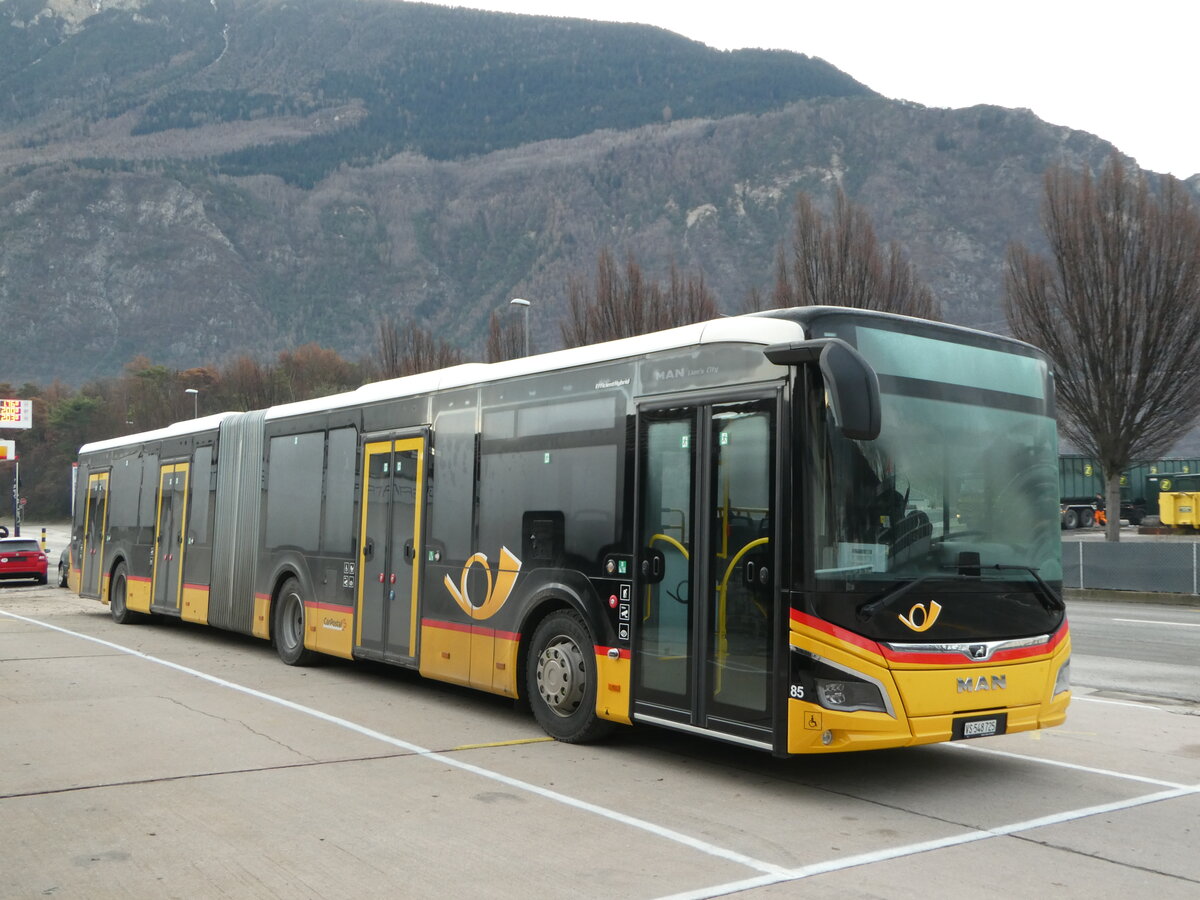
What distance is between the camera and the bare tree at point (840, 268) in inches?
1385

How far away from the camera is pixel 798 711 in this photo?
6969 mm

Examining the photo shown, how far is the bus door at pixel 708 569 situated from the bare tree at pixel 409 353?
47153 millimetres

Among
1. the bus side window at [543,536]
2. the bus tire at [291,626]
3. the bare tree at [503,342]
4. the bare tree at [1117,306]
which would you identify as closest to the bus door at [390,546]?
the bus tire at [291,626]

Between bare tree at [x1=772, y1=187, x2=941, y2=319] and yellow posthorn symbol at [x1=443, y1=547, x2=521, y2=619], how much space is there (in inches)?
1019

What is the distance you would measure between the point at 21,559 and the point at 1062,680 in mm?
29185

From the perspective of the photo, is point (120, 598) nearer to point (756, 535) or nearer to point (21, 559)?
point (21, 559)

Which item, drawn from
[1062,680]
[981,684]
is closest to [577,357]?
[981,684]

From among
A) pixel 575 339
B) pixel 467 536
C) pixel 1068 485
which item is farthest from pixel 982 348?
pixel 1068 485

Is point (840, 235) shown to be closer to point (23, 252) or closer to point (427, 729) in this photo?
point (427, 729)

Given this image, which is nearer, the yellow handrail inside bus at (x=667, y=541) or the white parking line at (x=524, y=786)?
the white parking line at (x=524, y=786)

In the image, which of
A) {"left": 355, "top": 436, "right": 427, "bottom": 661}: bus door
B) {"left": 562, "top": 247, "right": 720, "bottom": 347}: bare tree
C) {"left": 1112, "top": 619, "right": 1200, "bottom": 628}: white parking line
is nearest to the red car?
{"left": 562, "top": 247, "right": 720, "bottom": 347}: bare tree

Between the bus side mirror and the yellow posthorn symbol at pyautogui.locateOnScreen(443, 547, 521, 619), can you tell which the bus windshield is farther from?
the yellow posthorn symbol at pyautogui.locateOnScreen(443, 547, 521, 619)

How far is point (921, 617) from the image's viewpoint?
7.15 meters

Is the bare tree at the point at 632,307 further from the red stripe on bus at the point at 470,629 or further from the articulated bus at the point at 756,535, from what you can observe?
the articulated bus at the point at 756,535
